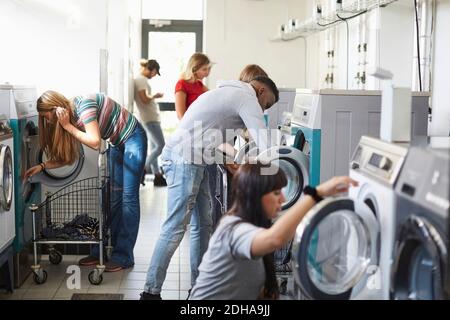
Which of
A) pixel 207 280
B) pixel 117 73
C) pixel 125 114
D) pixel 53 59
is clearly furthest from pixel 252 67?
pixel 207 280

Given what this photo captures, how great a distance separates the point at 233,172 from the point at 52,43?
208cm

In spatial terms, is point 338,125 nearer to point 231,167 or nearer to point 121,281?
point 231,167

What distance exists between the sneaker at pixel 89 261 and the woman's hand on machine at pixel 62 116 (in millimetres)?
979

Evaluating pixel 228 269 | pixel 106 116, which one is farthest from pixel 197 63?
pixel 228 269

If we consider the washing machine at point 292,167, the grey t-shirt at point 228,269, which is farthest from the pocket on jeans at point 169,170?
the grey t-shirt at point 228,269

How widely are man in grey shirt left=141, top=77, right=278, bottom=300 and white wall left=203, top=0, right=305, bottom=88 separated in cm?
506

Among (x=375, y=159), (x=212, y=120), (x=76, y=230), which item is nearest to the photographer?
(x=375, y=159)

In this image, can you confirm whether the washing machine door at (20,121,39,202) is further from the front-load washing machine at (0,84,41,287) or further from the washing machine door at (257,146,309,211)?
the washing machine door at (257,146,309,211)

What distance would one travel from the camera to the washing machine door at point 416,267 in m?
2.09

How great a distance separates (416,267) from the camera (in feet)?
7.33

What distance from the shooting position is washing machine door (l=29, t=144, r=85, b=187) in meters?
4.86

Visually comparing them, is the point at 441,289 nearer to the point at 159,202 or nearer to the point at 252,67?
the point at 252,67

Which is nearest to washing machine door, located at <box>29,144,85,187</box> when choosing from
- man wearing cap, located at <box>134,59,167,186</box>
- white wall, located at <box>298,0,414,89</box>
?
white wall, located at <box>298,0,414,89</box>

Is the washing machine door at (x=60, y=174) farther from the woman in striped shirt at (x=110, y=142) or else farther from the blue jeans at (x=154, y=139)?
the blue jeans at (x=154, y=139)
